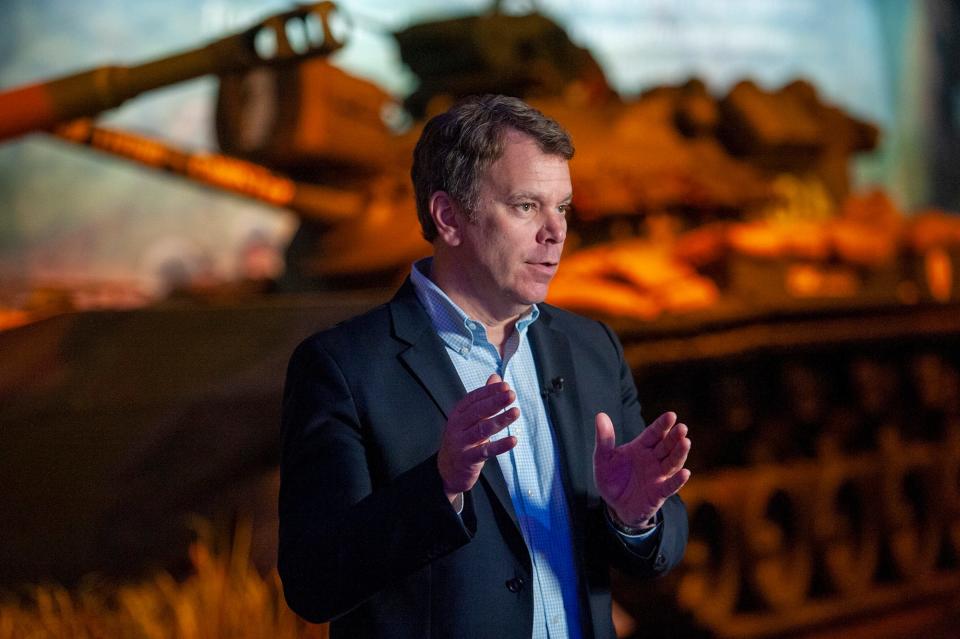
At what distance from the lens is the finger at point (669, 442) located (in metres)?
1.22

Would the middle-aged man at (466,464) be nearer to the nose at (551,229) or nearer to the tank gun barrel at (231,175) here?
the nose at (551,229)

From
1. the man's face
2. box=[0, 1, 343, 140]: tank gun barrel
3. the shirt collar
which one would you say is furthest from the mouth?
box=[0, 1, 343, 140]: tank gun barrel

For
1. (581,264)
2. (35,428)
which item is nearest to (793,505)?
(581,264)

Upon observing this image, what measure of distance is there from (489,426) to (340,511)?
23 centimetres

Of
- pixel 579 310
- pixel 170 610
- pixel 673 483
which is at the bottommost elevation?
pixel 170 610

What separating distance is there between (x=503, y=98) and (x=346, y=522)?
546 mm

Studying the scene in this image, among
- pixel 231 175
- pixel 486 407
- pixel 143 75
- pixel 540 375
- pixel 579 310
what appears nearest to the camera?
pixel 486 407

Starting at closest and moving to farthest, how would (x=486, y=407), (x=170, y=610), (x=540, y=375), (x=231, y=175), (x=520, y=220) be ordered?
(x=486, y=407) < (x=520, y=220) < (x=540, y=375) < (x=170, y=610) < (x=231, y=175)

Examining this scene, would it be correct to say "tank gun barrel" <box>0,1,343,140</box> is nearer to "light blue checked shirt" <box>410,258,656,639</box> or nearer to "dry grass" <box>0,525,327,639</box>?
"dry grass" <box>0,525,327,639</box>

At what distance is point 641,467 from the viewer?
1263mm

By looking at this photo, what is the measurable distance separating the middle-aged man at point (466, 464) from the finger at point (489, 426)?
1.4 inches

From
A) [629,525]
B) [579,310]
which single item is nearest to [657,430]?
[629,525]

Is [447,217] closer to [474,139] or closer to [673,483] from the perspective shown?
[474,139]

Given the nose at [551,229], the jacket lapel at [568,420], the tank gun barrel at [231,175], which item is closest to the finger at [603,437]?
the jacket lapel at [568,420]
